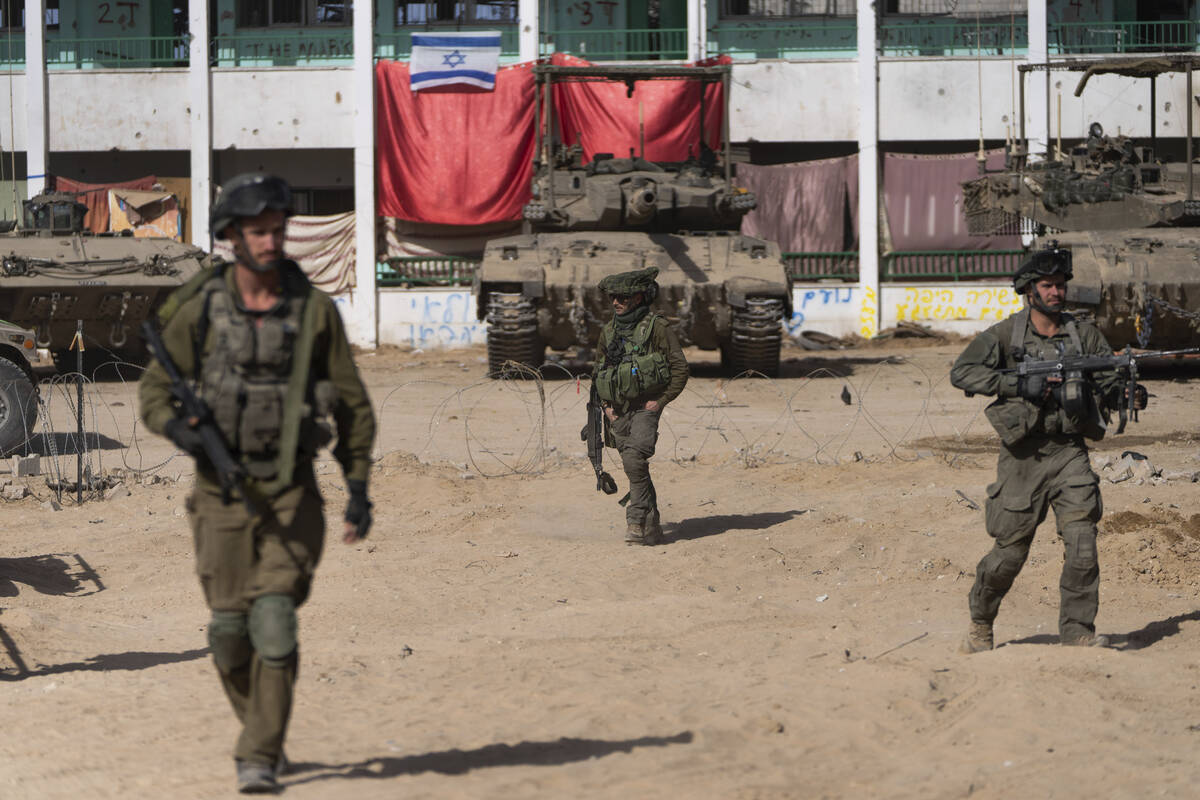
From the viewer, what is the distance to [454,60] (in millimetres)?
24734

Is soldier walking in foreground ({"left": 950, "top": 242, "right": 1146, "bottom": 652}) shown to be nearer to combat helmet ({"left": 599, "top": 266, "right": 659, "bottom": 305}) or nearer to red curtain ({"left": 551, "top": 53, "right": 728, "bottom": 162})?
combat helmet ({"left": 599, "top": 266, "right": 659, "bottom": 305})

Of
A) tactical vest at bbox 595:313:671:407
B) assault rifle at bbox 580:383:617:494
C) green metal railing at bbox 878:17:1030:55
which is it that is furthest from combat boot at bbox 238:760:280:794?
green metal railing at bbox 878:17:1030:55

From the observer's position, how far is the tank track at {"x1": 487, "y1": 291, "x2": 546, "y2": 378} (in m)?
17.8

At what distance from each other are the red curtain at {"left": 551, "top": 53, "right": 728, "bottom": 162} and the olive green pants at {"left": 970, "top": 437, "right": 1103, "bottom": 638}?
18.3 meters

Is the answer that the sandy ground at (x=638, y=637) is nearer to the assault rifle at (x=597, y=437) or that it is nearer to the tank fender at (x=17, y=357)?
the assault rifle at (x=597, y=437)

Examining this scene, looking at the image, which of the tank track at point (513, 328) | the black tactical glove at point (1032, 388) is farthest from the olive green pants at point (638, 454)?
the tank track at point (513, 328)

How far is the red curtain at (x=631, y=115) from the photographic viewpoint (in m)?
24.6

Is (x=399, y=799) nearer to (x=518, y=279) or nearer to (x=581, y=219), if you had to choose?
(x=518, y=279)

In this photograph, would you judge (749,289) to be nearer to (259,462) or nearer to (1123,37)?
(1123,37)

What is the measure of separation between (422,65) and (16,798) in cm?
2066

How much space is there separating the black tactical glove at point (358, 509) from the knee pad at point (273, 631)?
0.99 ft

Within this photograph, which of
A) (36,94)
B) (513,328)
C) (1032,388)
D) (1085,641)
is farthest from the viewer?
(36,94)

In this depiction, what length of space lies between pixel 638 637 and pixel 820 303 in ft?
60.5

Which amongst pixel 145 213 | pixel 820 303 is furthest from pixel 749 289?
pixel 145 213
